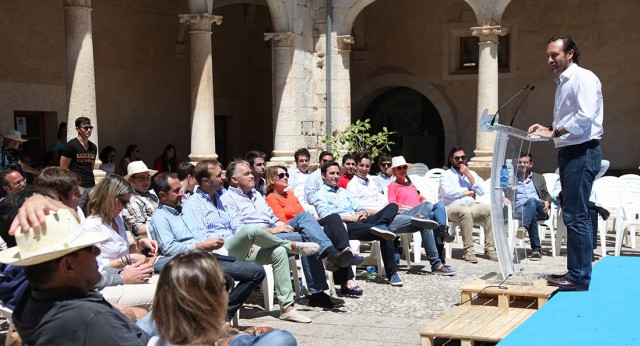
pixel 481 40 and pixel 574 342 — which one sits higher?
pixel 481 40

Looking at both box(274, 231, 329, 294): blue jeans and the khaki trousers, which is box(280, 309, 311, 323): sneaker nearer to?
box(274, 231, 329, 294): blue jeans

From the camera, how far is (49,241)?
8.71 feet

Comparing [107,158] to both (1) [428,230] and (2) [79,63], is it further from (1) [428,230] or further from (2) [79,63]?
(1) [428,230]

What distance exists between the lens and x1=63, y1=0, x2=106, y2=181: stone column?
9.39 meters

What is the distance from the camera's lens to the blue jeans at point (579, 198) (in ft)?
17.7

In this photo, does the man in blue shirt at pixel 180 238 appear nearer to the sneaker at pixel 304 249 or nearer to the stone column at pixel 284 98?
the sneaker at pixel 304 249

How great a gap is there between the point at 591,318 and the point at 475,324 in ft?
2.09

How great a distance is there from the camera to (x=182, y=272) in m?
2.44


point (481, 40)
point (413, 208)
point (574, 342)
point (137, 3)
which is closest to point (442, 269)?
point (413, 208)

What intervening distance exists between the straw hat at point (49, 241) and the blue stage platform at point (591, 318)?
7.99 feet

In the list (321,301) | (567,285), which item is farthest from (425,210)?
(567,285)

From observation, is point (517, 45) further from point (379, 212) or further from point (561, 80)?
point (561, 80)

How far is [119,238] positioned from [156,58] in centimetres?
1018

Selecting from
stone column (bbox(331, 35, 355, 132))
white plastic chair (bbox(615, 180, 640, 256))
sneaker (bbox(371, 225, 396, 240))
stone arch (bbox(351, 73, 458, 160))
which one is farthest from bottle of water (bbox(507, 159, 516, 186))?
stone arch (bbox(351, 73, 458, 160))
